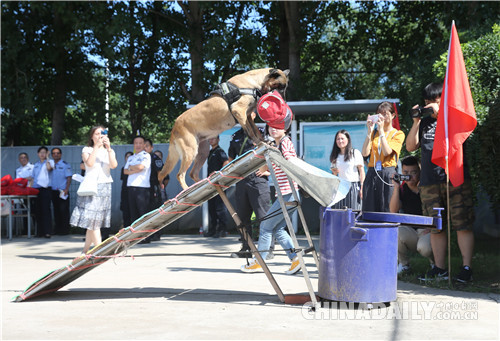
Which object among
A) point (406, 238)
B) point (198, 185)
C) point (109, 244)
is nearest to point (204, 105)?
point (198, 185)

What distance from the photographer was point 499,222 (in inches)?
422

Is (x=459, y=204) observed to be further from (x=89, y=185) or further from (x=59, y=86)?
(x=59, y=86)

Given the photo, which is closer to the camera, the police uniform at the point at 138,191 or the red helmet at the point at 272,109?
the red helmet at the point at 272,109

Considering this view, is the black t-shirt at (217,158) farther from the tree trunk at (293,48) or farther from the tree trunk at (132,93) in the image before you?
the tree trunk at (132,93)

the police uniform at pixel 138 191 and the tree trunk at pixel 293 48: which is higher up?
the tree trunk at pixel 293 48

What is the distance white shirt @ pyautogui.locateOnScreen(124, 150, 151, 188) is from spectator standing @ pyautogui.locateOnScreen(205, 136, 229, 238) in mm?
1456

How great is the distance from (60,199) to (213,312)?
9.16 m

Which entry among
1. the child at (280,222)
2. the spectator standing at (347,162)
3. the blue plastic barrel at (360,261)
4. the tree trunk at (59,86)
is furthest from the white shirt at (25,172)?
the blue plastic barrel at (360,261)

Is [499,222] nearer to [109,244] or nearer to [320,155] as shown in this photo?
[320,155]

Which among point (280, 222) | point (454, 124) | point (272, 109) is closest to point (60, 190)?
point (280, 222)

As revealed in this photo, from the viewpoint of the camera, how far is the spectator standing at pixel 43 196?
486 inches

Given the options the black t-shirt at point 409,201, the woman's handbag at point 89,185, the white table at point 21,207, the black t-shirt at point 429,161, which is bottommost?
the white table at point 21,207

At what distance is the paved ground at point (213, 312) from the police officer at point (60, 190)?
559cm

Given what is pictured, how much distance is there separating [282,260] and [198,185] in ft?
11.1
